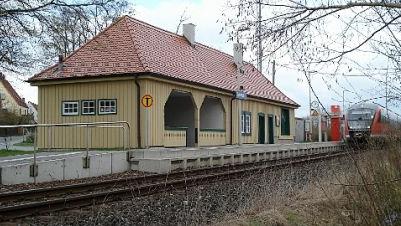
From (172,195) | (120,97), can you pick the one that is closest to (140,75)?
(120,97)

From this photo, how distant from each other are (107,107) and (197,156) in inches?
199

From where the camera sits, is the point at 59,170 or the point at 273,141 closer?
the point at 59,170

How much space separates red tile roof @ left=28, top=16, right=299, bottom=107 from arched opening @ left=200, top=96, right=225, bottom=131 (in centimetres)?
127

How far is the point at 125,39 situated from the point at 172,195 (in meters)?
14.9

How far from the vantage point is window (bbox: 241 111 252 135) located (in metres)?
32.1

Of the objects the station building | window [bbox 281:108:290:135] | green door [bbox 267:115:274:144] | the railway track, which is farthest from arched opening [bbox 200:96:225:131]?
the railway track

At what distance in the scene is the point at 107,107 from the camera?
78.3 ft

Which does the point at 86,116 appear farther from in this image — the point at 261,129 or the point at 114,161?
the point at 261,129

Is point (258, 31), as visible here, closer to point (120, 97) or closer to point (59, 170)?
point (59, 170)

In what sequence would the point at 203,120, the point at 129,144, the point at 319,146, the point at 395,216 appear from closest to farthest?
the point at 395,216
the point at 129,144
the point at 203,120
the point at 319,146

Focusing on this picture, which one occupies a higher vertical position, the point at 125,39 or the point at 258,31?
the point at 125,39

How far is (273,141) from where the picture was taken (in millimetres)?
37500

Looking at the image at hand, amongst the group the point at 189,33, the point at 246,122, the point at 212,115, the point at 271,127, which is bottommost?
the point at 271,127

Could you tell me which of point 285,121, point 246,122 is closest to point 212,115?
point 246,122
